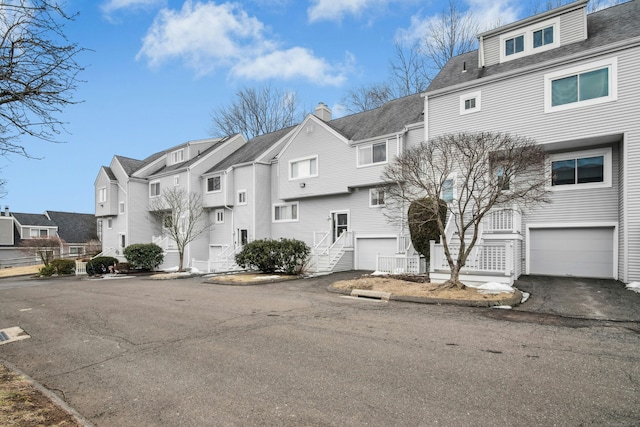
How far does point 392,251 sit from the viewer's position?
62.6 ft

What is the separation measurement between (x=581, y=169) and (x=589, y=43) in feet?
15.4

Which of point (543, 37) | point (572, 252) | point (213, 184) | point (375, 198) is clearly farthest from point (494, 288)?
point (213, 184)

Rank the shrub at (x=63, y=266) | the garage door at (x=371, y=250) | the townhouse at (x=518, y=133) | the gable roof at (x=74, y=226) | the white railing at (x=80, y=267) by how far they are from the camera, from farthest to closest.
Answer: the gable roof at (x=74, y=226) → the shrub at (x=63, y=266) → the white railing at (x=80, y=267) → the garage door at (x=371, y=250) → the townhouse at (x=518, y=133)

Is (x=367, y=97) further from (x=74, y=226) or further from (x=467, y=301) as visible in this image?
(x=74, y=226)

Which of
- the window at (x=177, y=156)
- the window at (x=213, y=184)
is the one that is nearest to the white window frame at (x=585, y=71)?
the window at (x=213, y=184)

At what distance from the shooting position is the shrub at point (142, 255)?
84.2 feet

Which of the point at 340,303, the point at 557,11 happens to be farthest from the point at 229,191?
the point at 557,11

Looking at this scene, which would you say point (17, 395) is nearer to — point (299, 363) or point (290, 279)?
point (299, 363)

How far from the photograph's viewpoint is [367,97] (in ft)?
117

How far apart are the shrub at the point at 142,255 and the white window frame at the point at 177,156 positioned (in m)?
9.70

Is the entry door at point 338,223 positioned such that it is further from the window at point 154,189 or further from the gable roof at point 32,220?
the gable roof at point 32,220

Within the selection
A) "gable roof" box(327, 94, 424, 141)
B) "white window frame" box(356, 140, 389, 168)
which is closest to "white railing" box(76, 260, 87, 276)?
"gable roof" box(327, 94, 424, 141)

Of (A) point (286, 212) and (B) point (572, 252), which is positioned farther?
(A) point (286, 212)

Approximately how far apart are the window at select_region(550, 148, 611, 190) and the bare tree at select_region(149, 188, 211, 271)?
72.0 feet
